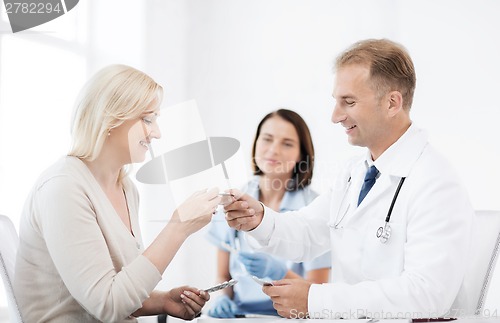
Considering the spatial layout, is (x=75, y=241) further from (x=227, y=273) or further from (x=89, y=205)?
(x=227, y=273)

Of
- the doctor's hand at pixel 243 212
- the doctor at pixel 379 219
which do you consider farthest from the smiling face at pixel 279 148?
the doctor's hand at pixel 243 212

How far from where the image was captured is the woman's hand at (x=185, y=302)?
1310 mm

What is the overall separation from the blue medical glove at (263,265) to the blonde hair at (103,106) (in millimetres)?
1103

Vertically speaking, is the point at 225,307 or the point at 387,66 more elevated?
the point at 387,66

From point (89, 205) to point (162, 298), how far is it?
309mm

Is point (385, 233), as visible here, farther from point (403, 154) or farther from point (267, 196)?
point (267, 196)

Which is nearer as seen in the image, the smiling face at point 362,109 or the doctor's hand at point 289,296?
the doctor's hand at point 289,296

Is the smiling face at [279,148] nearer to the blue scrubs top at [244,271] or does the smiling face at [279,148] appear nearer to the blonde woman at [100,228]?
the blue scrubs top at [244,271]

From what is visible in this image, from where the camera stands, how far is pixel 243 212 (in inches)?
59.9

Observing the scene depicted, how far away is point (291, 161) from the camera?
2350 mm

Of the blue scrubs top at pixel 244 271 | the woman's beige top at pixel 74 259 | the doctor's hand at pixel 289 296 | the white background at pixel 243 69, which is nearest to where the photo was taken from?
the woman's beige top at pixel 74 259

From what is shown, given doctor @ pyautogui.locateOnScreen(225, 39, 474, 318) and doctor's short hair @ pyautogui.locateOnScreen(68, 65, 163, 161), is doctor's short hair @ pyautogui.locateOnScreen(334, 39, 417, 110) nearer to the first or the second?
doctor @ pyautogui.locateOnScreen(225, 39, 474, 318)

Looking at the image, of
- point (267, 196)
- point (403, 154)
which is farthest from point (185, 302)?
point (267, 196)

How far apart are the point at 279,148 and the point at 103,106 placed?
1.16 metres
